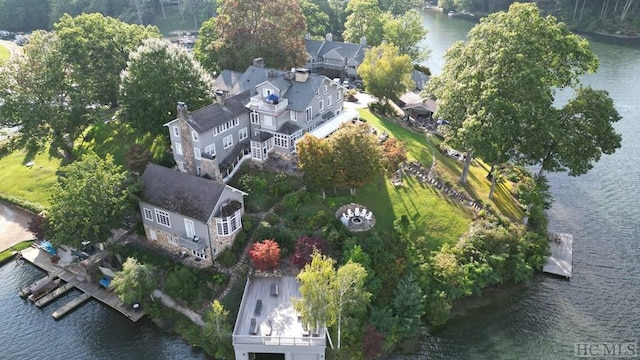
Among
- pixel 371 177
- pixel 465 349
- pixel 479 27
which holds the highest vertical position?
pixel 479 27

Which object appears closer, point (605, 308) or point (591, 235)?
point (605, 308)

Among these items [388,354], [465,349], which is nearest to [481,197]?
[465,349]

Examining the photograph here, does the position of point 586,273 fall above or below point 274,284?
below

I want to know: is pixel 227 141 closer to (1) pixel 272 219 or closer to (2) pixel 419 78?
(1) pixel 272 219

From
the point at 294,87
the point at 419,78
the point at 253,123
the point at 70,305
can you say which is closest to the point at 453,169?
the point at 294,87

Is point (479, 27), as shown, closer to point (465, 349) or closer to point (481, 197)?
point (481, 197)

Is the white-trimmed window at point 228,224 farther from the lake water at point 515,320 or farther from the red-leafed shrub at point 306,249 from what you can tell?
the lake water at point 515,320

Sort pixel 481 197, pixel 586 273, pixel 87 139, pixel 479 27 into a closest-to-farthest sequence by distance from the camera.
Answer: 1. pixel 586 273
2. pixel 479 27
3. pixel 481 197
4. pixel 87 139
